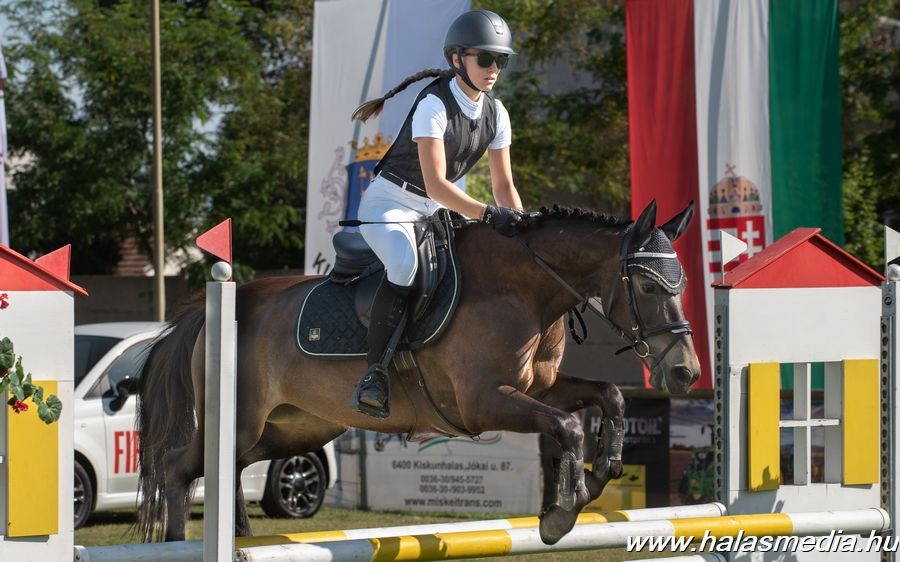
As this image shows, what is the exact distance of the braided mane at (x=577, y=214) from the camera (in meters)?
5.45

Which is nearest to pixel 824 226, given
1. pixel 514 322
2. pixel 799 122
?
pixel 799 122

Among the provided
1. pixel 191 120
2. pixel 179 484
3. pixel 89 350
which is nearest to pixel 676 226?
pixel 179 484

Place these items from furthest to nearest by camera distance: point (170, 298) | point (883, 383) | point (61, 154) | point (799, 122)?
point (170, 298)
point (61, 154)
point (799, 122)
point (883, 383)

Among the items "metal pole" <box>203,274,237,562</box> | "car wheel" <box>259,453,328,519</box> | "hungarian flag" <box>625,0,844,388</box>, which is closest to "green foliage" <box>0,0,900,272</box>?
"hungarian flag" <box>625,0,844,388</box>

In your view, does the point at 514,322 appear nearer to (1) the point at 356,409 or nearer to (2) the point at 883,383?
(1) the point at 356,409

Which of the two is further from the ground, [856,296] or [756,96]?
[756,96]

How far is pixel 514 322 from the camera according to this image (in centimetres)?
527

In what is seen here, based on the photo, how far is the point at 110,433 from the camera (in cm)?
1002

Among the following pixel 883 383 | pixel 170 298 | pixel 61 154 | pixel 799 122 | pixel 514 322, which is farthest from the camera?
pixel 170 298

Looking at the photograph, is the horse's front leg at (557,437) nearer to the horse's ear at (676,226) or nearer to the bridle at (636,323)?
the bridle at (636,323)

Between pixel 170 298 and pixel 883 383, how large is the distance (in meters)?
18.2

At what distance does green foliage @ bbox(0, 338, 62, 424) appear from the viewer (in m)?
4.09

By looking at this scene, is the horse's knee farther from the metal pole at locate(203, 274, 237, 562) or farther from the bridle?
the metal pole at locate(203, 274, 237, 562)

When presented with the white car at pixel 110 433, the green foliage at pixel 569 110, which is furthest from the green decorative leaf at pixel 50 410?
the green foliage at pixel 569 110
